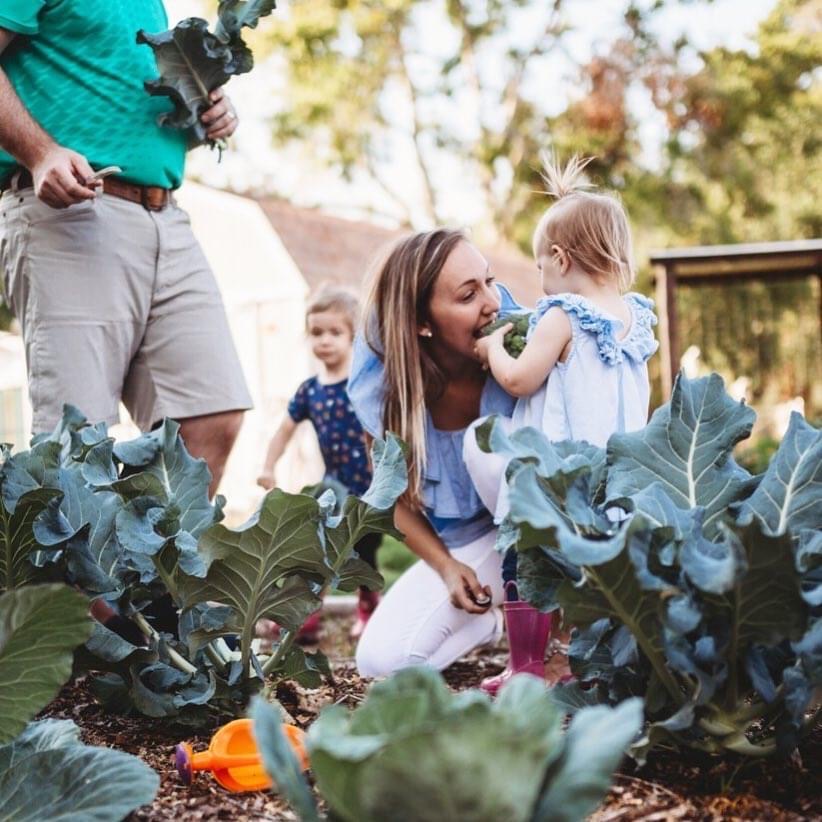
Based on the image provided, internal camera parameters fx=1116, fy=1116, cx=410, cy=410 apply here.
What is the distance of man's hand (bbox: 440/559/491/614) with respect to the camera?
303 cm

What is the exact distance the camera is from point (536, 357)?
2.86 m

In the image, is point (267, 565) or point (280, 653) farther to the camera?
point (280, 653)

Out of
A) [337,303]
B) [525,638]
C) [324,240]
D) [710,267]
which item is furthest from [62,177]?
[324,240]

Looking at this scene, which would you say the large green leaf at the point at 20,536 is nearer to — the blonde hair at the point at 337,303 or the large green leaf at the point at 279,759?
the large green leaf at the point at 279,759

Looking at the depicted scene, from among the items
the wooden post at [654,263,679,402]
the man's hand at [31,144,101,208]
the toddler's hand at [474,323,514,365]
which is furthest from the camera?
the wooden post at [654,263,679,402]

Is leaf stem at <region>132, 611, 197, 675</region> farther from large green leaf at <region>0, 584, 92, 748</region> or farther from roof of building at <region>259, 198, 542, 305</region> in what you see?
roof of building at <region>259, 198, 542, 305</region>

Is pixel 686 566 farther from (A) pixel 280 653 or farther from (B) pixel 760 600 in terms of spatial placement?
(A) pixel 280 653

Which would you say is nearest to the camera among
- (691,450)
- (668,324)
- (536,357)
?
(691,450)

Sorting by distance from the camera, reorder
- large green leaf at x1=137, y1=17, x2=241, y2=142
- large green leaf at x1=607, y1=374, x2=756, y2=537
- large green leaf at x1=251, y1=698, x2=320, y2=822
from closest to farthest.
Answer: large green leaf at x1=251, y1=698, x2=320, y2=822
large green leaf at x1=607, y1=374, x2=756, y2=537
large green leaf at x1=137, y1=17, x2=241, y2=142

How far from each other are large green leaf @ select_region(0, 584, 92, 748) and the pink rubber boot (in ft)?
4.49

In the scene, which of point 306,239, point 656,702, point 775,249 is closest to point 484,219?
point 306,239

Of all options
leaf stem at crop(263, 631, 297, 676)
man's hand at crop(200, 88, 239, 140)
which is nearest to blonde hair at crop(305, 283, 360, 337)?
man's hand at crop(200, 88, 239, 140)

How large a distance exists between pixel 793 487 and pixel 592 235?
1355mm

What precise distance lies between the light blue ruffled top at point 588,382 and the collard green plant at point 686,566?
0.87m
